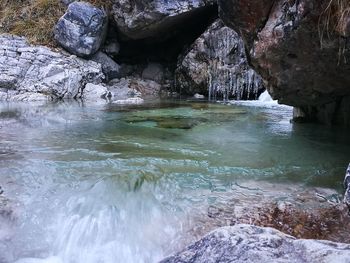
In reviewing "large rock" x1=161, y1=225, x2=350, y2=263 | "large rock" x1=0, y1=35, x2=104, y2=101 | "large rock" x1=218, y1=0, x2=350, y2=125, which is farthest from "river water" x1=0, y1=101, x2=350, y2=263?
"large rock" x1=0, y1=35, x2=104, y2=101

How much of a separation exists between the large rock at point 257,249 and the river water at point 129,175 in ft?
1.32

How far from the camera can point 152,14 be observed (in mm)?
12297

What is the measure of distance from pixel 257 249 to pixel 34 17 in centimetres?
1428

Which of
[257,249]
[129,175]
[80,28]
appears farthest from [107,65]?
[257,249]

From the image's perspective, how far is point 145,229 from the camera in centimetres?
269

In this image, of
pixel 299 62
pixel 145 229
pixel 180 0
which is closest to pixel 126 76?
pixel 180 0

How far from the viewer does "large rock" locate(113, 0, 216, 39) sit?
12203mm

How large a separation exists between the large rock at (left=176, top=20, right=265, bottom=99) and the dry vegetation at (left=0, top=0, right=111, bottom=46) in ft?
12.1

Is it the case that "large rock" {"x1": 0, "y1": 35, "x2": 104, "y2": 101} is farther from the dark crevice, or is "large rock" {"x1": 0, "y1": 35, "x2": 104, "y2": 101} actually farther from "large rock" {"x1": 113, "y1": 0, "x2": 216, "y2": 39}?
the dark crevice

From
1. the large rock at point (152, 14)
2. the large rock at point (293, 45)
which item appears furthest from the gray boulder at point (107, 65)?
the large rock at point (293, 45)

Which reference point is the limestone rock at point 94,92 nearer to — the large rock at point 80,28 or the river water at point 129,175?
the large rock at point 80,28

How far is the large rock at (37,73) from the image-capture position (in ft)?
38.9

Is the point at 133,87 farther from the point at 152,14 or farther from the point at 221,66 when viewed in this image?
the point at 221,66

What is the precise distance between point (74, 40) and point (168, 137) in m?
8.88
